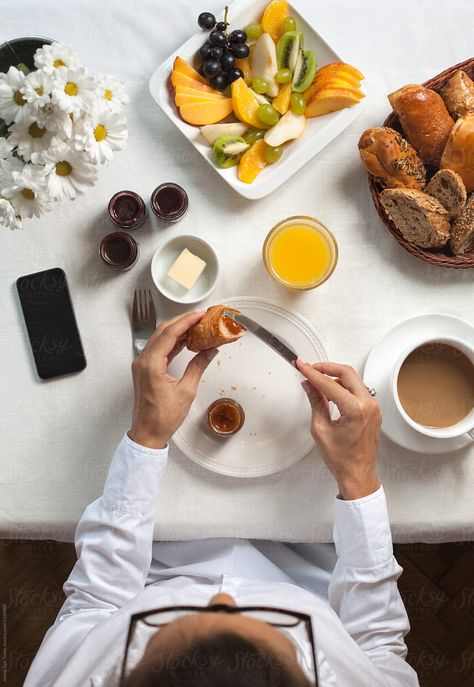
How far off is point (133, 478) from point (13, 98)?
67 centimetres

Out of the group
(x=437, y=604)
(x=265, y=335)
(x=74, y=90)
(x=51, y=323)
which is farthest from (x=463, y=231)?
(x=437, y=604)

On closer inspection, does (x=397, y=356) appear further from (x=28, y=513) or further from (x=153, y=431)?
(x=28, y=513)

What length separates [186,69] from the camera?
1.26 meters

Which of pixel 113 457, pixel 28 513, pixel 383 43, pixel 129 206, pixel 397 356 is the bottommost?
pixel 28 513

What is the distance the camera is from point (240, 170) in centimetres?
126

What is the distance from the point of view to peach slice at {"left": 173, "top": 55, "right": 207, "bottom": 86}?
1.25m

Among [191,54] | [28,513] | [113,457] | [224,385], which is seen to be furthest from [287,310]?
[28,513]

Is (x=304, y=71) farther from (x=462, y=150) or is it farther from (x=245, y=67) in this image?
(x=462, y=150)

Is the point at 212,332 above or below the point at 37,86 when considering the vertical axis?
below

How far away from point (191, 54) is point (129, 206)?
1.11 feet

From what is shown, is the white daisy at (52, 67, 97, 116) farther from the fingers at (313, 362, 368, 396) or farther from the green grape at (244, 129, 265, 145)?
the fingers at (313, 362, 368, 396)

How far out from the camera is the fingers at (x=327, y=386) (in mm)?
1114

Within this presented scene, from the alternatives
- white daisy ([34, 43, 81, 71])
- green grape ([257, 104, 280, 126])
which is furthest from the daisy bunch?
green grape ([257, 104, 280, 126])

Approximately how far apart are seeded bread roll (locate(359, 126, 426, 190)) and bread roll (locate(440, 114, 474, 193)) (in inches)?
2.2
